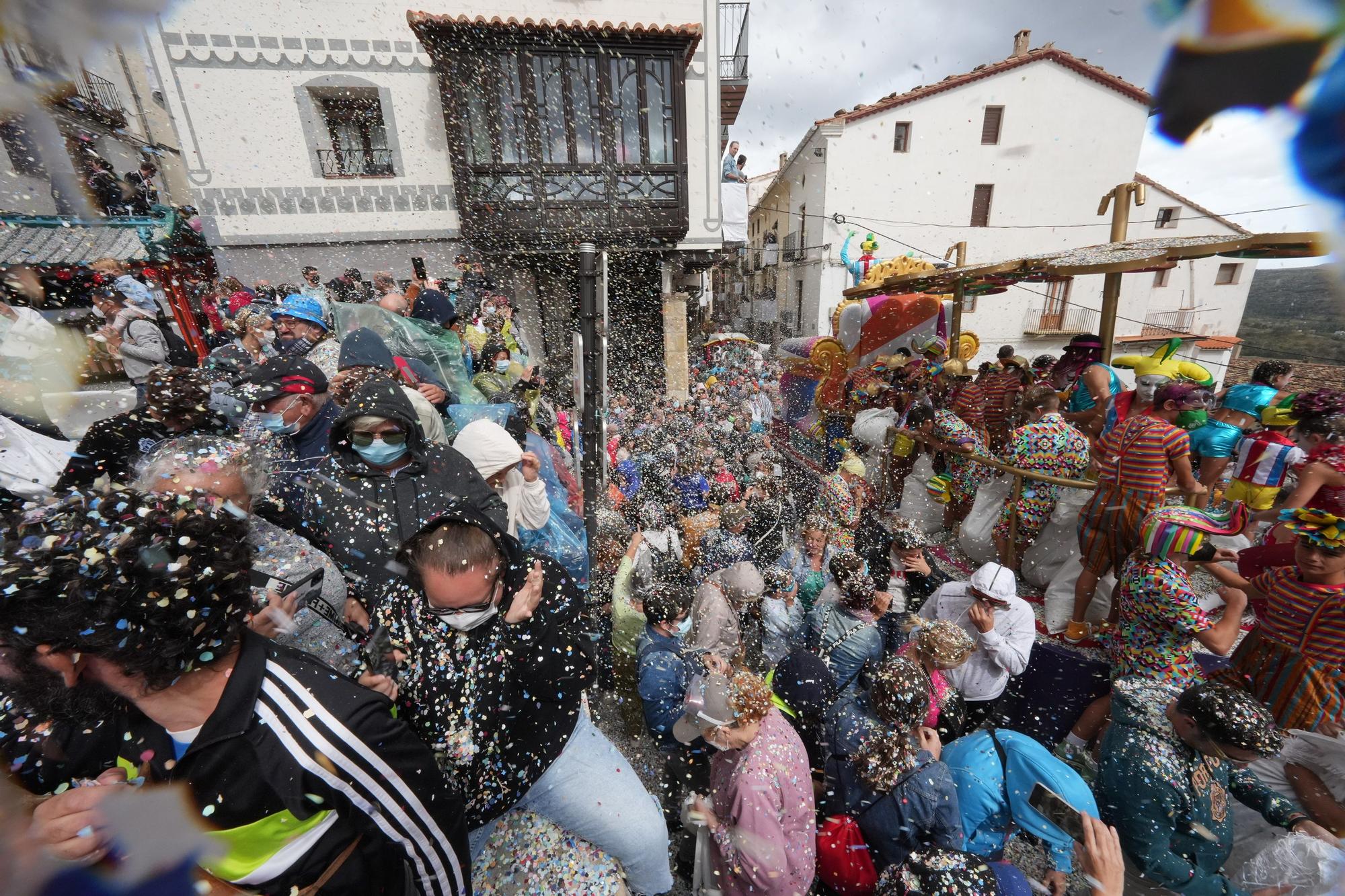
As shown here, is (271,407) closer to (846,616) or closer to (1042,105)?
(846,616)

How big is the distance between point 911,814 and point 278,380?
350 cm

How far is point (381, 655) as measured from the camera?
1550 mm

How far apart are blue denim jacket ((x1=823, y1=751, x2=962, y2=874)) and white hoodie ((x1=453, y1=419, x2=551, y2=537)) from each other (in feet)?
7.42

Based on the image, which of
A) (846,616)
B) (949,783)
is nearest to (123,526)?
(949,783)

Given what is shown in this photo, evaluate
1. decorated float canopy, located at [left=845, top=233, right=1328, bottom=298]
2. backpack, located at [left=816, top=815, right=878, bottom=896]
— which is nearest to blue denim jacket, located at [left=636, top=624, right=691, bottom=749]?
backpack, located at [left=816, top=815, right=878, bottom=896]

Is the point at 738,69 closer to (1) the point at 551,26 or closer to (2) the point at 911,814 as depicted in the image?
(1) the point at 551,26

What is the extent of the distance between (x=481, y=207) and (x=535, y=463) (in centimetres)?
758

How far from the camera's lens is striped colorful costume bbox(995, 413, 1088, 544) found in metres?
4.02

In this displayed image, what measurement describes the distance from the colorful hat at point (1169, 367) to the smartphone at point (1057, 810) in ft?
13.1

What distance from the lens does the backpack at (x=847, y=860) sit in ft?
6.15

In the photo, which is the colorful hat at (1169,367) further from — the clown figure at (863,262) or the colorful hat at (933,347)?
the clown figure at (863,262)

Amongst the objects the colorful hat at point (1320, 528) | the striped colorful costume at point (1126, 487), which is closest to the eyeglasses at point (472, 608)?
the colorful hat at point (1320, 528)

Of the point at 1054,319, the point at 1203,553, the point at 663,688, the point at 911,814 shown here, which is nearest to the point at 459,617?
the point at 663,688

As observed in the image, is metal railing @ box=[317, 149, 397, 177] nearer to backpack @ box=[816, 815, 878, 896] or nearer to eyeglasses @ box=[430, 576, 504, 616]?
eyeglasses @ box=[430, 576, 504, 616]
